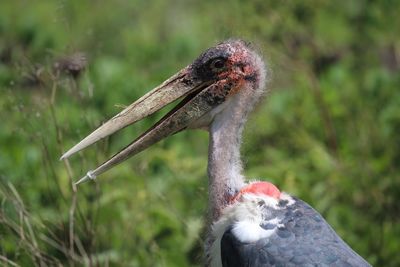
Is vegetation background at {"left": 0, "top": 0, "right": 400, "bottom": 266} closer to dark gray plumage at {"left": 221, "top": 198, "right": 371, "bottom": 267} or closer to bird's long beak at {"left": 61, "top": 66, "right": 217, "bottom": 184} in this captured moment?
bird's long beak at {"left": 61, "top": 66, "right": 217, "bottom": 184}

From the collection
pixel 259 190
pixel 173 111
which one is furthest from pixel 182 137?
pixel 259 190

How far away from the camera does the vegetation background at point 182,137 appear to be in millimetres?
5469

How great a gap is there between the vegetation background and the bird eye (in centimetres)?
31

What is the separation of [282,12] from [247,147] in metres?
3.61

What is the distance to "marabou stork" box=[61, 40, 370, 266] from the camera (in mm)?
4312

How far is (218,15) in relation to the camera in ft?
29.4

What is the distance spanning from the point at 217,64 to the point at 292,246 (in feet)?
3.06

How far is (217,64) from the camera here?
466 centimetres

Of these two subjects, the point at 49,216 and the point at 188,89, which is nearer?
the point at 188,89

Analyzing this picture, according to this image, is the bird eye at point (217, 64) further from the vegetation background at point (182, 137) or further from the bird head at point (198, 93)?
the vegetation background at point (182, 137)

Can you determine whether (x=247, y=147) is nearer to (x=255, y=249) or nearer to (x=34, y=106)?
(x=255, y=249)

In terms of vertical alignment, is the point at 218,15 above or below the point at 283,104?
above

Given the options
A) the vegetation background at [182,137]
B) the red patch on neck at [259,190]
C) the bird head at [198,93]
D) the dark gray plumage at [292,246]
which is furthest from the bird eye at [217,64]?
the dark gray plumage at [292,246]

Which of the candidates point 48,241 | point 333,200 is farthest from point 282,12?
point 48,241
